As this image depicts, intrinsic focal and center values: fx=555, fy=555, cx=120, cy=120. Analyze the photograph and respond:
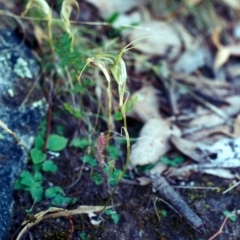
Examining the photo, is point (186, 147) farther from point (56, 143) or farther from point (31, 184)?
point (31, 184)

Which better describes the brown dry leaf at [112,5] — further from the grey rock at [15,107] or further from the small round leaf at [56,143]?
the small round leaf at [56,143]

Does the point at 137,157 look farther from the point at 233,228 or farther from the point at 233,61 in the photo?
the point at 233,61

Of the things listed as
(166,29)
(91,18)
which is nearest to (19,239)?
(91,18)

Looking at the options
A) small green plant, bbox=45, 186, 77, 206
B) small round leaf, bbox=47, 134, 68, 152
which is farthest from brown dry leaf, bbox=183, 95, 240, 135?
small green plant, bbox=45, 186, 77, 206

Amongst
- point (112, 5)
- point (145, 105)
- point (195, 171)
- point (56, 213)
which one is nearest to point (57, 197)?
point (56, 213)

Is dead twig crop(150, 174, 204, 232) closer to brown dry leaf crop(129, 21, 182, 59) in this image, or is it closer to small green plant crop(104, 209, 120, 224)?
small green plant crop(104, 209, 120, 224)

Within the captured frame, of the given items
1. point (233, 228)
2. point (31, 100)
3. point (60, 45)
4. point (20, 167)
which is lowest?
point (233, 228)

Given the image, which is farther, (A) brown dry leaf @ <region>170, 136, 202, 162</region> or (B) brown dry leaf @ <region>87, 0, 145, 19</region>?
(B) brown dry leaf @ <region>87, 0, 145, 19</region>
